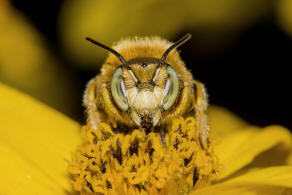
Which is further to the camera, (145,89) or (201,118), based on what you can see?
(201,118)

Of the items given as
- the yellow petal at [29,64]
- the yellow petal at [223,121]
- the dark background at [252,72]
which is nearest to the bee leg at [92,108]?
the yellow petal at [223,121]

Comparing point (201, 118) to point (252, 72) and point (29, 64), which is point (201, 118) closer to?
point (252, 72)

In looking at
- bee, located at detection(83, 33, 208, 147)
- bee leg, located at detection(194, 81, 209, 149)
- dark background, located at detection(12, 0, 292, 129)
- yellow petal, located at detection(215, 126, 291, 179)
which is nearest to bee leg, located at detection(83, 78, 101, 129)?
bee, located at detection(83, 33, 208, 147)

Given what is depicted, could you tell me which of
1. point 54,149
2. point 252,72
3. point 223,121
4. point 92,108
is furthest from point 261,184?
point 252,72

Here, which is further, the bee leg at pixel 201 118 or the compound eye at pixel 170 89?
the bee leg at pixel 201 118

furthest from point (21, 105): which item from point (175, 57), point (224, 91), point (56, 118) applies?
point (224, 91)

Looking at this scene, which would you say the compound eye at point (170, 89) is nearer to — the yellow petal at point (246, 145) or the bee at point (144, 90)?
the bee at point (144, 90)
